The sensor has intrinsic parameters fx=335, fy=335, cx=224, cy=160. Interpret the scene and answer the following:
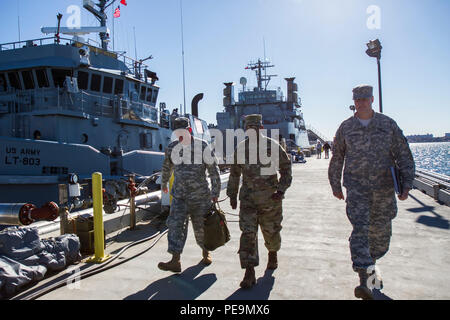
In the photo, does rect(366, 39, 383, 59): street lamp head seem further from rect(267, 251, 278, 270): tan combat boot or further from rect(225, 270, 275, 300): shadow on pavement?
rect(225, 270, 275, 300): shadow on pavement

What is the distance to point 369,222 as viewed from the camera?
124 inches

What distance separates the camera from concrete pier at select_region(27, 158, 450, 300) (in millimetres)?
3066

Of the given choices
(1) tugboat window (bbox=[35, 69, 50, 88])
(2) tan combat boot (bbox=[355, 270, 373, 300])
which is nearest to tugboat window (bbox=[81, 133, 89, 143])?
(1) tugboat window (bbox=[35, 69, 50, 88])

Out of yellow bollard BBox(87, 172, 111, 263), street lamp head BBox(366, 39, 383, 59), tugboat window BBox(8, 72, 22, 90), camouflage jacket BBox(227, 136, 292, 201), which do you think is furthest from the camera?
tugboat window BBox(8, 72, 22, 90)

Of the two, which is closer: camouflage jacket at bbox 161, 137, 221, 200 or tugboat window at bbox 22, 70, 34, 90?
camouflage jacket at bbox 161, 137, 221, 200

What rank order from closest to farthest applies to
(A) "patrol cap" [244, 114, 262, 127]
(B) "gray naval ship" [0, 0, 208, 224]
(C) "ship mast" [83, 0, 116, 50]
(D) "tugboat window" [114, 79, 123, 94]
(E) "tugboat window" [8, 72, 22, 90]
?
(A) "patrol cap" [244, 114, 262, 127], (B) "gray naval ship" [0, 0, 208, 224], (E) "tugboat window" [8, 72, 22, 90], (D) "tugboat window" [114, 79, 123, 94], (C) "ship mast" [83, 0, 116, 50]

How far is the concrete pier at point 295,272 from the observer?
10.1ft

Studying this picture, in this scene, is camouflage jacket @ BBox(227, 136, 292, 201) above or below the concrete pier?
above

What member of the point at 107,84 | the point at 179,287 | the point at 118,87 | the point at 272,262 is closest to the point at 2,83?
the point at 107,84

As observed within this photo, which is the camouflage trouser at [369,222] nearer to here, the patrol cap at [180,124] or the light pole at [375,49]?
the patrol cap at [180,124]

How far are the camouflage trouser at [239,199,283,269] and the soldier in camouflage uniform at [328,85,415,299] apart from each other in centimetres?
76

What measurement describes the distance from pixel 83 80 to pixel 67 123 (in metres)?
2.46

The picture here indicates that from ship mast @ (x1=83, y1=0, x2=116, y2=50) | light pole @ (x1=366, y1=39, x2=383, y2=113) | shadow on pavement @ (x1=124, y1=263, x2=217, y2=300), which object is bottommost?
shadow on pavement @ (x1=124, y1=263, x2=217, y2=300)
